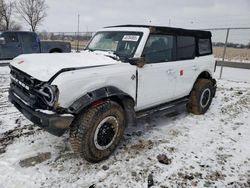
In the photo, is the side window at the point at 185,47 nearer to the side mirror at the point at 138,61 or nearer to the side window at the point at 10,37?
the side mirror at the point at 138,61

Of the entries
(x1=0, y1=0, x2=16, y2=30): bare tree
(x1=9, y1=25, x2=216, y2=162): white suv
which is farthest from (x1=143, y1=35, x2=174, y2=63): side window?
(x1=0, y1=0, x2=16, y2=30): bare tree

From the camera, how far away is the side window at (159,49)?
12.4 ft

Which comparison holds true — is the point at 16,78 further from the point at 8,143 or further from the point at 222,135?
the point at 222,135

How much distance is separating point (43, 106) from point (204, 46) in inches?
161

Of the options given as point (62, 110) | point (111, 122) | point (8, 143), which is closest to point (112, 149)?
point (111, 122)

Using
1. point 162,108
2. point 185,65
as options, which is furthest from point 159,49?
→ point 162,108

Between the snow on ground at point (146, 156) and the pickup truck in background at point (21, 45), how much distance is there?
7.91 metres

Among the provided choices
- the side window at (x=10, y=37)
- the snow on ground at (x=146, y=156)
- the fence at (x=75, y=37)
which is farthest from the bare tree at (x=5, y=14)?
the snow on ground at (x=146, y=156)

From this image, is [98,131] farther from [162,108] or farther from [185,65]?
[185,65]

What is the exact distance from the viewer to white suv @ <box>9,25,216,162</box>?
9.11 ft

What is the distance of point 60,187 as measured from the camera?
269cm

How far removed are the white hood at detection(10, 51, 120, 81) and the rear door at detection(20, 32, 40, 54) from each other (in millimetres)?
9480

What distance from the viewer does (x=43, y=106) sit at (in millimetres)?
2863

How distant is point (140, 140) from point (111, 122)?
95 cm
